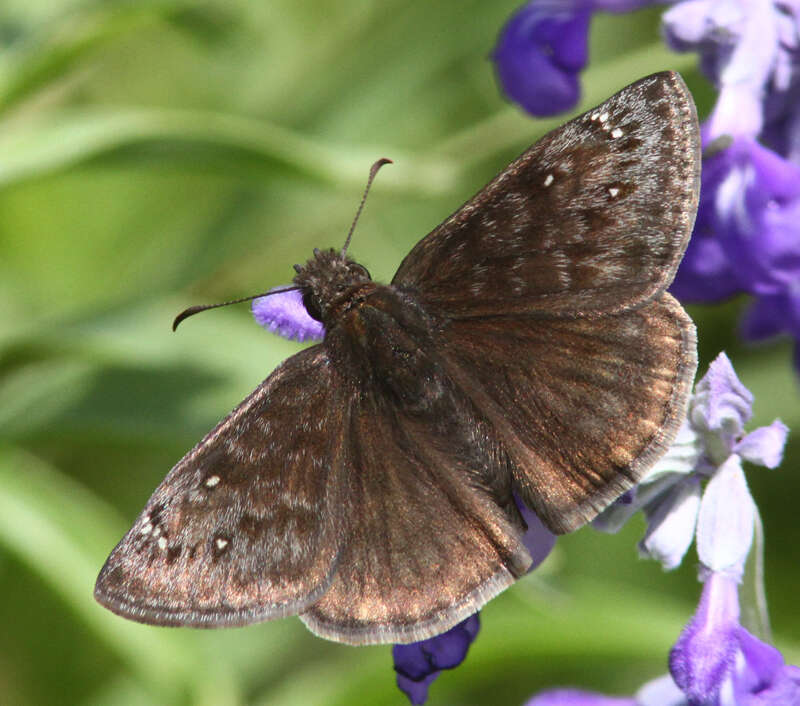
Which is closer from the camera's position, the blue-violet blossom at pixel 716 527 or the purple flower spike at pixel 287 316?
the blue-violet blossom at pixel 716 527

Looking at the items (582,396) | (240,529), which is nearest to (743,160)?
(582,396)

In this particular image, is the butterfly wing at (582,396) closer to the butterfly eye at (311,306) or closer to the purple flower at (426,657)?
the purple flower at (426,657)

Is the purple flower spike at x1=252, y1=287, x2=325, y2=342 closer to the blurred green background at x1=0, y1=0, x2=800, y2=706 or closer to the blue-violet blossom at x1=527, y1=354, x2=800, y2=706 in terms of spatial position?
the blue-violet blossom at x1=527, y1=354, x2=800, y2=706

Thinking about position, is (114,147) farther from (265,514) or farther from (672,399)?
(672,399)

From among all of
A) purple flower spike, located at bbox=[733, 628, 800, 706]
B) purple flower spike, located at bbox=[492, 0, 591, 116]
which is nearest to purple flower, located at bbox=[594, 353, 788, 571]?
purple flower spike, located at bbox=[733, 628, 800, 706]

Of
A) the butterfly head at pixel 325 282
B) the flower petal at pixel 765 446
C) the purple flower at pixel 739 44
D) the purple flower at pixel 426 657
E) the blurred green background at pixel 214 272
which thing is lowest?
the blurred green background at pixel 214 272

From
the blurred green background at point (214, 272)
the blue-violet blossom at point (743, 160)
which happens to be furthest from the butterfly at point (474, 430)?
the blurred green background at point (214, 272)
